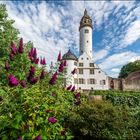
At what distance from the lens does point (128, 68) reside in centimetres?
6022

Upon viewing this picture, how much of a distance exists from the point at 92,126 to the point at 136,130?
1641mm

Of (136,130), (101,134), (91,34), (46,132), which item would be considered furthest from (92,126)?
(91,34)

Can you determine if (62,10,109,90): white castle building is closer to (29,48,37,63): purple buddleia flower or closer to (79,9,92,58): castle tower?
(79,9,92,58): castle tower

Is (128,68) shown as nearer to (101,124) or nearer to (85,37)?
(85,37)

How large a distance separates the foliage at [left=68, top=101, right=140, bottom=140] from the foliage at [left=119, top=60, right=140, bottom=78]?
2031 inches

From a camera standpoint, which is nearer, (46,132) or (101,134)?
(46,132)

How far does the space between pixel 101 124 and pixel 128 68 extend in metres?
55.0

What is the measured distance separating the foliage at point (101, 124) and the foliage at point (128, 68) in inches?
2031

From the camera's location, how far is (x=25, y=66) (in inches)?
200

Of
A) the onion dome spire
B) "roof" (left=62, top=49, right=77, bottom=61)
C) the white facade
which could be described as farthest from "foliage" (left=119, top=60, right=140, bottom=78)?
"roof" (left=62, top=49, right=77, bottom=61)

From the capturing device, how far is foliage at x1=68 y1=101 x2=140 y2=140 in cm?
734

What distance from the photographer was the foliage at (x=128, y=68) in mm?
57844

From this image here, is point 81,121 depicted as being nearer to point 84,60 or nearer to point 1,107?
point 1,107

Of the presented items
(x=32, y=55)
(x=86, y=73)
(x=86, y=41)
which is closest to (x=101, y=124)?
(x=32, y=55)
